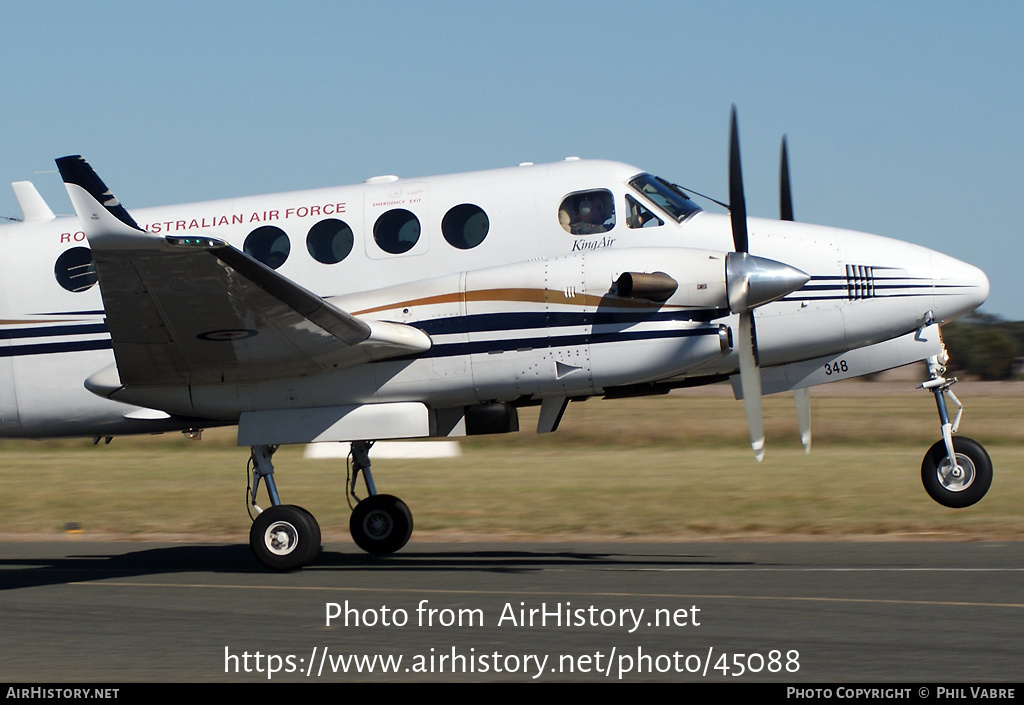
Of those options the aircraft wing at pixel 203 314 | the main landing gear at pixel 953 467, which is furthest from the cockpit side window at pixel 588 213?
the main landing gear at pixel 953 467

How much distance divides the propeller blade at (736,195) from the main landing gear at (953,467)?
7.99 feet

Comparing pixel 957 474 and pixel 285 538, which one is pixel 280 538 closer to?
pixel 285 538

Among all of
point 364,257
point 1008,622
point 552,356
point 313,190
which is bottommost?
point 1008,622

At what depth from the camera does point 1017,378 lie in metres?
73.8

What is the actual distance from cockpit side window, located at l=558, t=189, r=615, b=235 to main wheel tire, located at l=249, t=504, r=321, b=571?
13.3ft

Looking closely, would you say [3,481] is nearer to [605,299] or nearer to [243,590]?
[243,590]

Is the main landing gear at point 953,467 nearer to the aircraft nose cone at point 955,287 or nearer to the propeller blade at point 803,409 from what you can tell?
the aircraft nose cone at point 955,287

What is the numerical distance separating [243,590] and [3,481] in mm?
17612

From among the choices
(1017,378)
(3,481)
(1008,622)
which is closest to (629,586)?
(1008,622)

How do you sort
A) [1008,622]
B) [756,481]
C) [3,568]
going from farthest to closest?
[756,481] → [3,568] → [1008,622]

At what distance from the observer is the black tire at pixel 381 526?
1398 centimetres

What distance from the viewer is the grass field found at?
1689 cm
